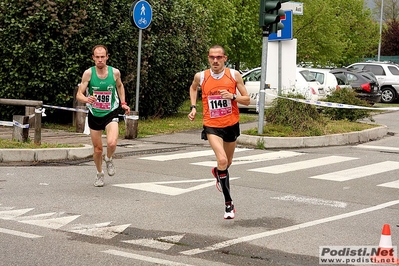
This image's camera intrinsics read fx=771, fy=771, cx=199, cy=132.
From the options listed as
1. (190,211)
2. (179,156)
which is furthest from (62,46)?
(190,211)

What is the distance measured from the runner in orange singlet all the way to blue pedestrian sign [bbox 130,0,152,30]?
25.1 feet

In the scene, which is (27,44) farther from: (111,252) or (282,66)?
(111,252)

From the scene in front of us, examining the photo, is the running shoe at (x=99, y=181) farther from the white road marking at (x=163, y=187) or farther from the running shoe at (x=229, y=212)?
the running shoe at (x=229, y=212)

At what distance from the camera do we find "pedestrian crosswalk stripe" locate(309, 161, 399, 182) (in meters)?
11.8

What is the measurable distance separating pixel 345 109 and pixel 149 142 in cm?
597

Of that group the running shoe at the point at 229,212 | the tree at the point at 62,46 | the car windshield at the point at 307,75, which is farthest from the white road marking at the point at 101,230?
the car windshield at the point at 307,75

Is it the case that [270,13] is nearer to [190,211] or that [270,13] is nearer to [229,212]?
[190,211]

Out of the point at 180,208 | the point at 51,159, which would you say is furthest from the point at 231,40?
the point at 180,208

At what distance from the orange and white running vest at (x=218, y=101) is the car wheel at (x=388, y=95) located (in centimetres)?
2594

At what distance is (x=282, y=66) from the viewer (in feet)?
59.2

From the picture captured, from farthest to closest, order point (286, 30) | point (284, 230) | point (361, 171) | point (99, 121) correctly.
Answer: point (286, 30) < point (361, 171) < point (99, 121) < point (284, 230)

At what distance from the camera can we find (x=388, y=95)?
3366 cm

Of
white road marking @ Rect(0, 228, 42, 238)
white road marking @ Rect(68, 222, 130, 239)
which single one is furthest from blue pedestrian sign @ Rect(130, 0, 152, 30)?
white road marking @ Rect(0, 228, 42, 238)

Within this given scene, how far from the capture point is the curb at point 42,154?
12.7 meters
